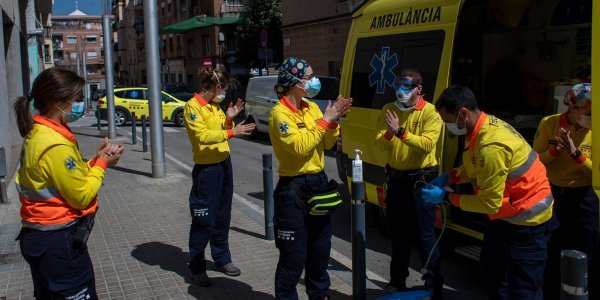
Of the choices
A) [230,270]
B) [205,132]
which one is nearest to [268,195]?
[230,270]

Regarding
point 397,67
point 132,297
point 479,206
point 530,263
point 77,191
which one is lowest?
point 132,297

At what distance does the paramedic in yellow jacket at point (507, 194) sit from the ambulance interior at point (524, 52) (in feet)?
10.0

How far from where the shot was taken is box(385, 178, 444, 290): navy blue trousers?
4.39 metres

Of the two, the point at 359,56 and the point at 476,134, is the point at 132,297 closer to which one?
the point at 476,134

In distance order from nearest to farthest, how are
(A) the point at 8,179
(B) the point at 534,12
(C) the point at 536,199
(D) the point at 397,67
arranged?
(C) the point at 536,199, (D) the point at 397,67, (B) the point at 534,12, (A) the point at 8,179

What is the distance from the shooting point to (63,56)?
97.6 m

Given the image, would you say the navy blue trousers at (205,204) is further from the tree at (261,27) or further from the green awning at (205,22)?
the green awning at (205,22)

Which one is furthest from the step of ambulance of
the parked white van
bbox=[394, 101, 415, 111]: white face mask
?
the parked white van

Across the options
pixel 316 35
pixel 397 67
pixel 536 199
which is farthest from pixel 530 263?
pixel 316 35

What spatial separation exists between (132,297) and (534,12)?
572 cm

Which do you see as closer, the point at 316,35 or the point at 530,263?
the point at 530,263

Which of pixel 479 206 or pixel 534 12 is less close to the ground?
pixel 534 12

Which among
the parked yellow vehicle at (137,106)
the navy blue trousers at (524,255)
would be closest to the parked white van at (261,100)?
the parked yellow vehicle at (137,106)

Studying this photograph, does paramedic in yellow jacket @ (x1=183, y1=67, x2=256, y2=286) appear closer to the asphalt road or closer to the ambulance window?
the asphalt road
